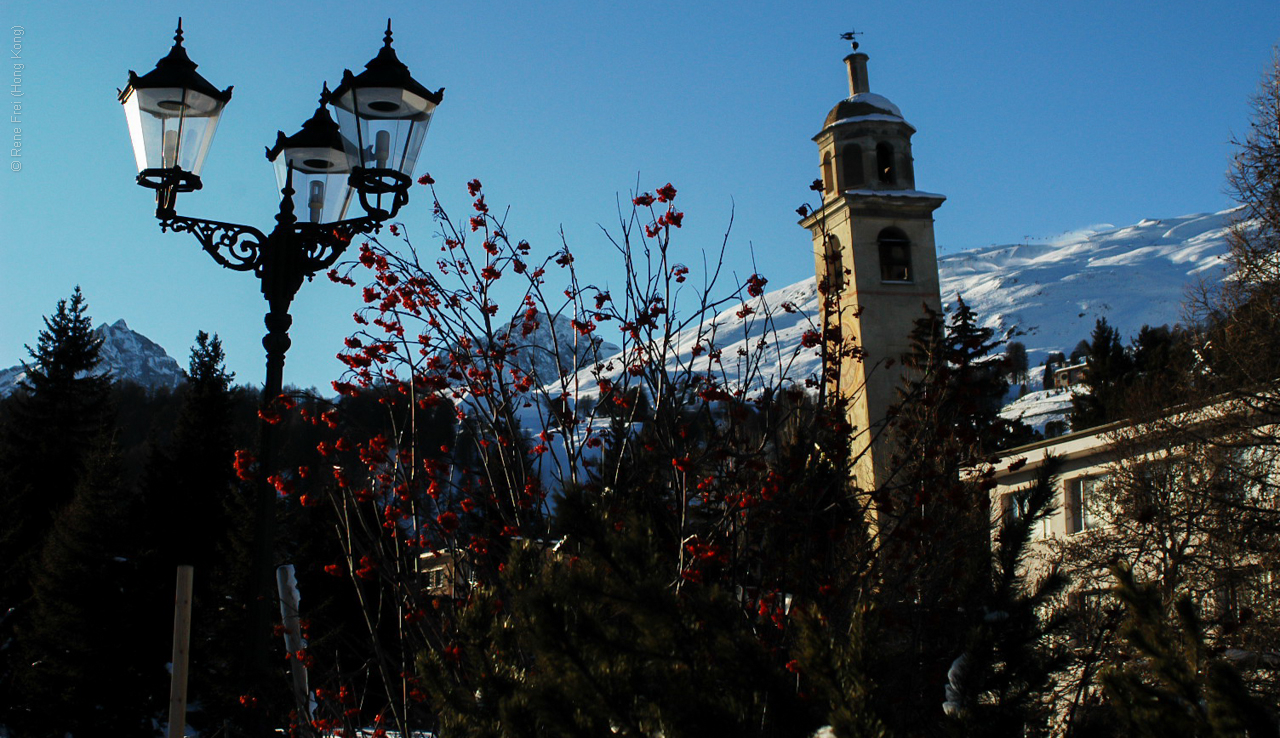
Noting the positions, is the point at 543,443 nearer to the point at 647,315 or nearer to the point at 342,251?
the point at 647,315

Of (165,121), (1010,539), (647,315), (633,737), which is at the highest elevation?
(165,121)

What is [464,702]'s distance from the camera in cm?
245

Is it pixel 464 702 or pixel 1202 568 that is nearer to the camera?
pixel 464 702

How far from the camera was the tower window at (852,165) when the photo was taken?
3127 centimetres

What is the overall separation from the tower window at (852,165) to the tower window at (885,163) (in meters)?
0.59

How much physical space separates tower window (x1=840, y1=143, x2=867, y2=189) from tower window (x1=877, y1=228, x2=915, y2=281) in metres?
1.60

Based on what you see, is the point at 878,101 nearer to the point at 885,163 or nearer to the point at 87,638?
the point at 885,163

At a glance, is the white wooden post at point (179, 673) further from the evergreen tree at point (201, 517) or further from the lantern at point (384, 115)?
the evergreen tree at point (201, 517)

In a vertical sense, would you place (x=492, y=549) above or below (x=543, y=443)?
below

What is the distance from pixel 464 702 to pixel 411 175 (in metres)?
3.89

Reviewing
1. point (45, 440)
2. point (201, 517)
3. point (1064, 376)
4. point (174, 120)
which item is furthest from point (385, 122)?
point (1064, 376)

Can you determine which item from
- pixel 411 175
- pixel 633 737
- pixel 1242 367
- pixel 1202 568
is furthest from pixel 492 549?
pixel 1202 568

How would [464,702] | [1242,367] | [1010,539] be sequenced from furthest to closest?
1. [1242,367]
2. [1010,539]
3. [464,702]

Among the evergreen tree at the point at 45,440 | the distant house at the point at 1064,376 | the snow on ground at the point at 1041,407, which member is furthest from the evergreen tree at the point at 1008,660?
the distant house at the point at 1064,376
